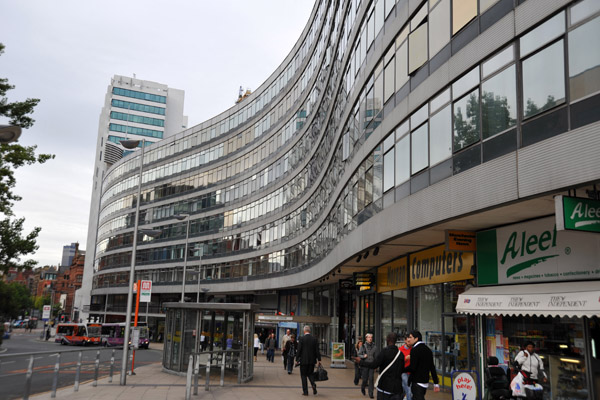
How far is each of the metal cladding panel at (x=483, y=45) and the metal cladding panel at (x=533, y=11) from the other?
0.20 meters

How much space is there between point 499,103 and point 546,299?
4.03m

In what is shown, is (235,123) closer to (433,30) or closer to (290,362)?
(290,362)

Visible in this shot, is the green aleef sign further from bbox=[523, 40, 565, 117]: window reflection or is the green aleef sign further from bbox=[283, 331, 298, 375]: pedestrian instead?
bbox=[283, 331, 298, 375]: pedestrian

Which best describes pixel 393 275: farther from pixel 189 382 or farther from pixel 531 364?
pixel 531 364

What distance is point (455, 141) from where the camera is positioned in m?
13.3

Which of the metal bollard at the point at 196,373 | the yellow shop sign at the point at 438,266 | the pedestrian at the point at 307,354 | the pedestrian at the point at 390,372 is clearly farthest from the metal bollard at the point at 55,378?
the yellow shop sign at the point at 438,266

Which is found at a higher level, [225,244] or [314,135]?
[314,135]

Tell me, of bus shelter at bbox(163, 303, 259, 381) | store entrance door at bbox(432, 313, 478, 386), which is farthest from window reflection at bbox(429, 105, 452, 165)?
bus shelter at bbox(163, 303, 259, 381)

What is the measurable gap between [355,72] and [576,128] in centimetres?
1540

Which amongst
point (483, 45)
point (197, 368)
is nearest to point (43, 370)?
point (197, 368)

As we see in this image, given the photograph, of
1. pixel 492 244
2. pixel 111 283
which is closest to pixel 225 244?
pixel 111 283

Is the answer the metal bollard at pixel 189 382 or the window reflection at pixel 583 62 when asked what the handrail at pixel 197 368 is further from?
the window reflection at pixel 583 62

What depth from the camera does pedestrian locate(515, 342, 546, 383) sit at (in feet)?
37.4

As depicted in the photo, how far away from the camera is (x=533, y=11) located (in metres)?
10.7
